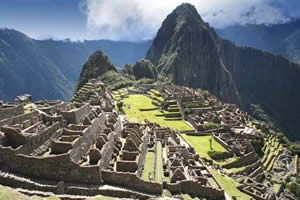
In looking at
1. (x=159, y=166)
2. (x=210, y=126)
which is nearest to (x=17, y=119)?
(x=159, y=166)

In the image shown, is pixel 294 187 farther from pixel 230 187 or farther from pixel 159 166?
pixel 159 166

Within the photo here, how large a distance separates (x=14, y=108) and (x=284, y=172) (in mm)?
57131

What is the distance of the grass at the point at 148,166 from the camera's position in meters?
24.7

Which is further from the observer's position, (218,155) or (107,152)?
(218,155)

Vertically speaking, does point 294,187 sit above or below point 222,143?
below

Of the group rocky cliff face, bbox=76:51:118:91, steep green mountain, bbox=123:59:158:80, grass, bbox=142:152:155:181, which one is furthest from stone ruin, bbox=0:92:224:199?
steep green mountain, bbox=123:59:158:80

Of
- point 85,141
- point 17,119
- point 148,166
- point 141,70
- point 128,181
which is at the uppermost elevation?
point 141,70

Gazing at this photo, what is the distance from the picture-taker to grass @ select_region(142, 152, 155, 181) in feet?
81.2

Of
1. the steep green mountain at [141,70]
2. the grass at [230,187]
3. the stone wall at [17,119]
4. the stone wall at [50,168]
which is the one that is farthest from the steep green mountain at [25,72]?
the grass at [230,187]

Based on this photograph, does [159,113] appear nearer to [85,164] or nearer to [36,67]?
[85,164]

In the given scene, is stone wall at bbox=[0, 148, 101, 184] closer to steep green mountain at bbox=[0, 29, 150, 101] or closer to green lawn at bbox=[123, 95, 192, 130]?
green lawn at bbox=[123, 95, 192, 130]

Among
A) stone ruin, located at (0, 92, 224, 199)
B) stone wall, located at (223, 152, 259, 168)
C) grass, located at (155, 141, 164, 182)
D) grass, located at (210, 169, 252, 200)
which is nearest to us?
stone ruin, located at (0, 92, 224, 199)

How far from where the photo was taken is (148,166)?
89.9 feet

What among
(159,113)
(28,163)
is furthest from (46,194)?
(159,113)
